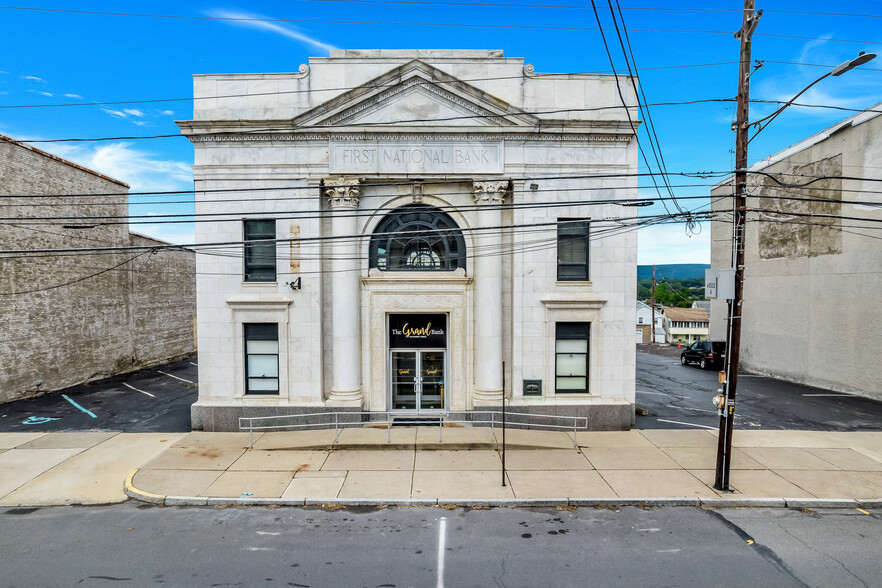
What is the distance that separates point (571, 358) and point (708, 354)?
1625cm

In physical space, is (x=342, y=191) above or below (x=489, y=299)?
above

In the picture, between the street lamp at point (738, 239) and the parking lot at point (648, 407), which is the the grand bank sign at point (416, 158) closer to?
the street lamp at point (738, 239)

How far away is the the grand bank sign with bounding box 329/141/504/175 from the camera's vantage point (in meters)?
13.6

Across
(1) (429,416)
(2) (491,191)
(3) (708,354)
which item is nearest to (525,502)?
(1) (429,416)

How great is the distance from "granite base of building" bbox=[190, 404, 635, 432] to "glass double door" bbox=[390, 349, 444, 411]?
→ 4.01 ft

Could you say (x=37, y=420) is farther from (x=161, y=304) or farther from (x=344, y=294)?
(x=161, y=304)

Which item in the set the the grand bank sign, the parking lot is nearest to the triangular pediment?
the the grand bank sign

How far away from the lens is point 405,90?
13531mm

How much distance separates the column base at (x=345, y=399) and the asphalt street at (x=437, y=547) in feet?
15.3

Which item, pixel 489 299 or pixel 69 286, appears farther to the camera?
pixel 69 286

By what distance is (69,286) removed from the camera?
20.3 m

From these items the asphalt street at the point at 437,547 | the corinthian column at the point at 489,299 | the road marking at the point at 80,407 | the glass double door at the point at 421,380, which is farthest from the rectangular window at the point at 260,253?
the road marking at the point at 80,407

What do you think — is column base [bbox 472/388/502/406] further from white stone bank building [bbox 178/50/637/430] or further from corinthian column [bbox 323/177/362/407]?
corinthian column [bbox 323/177/362/407]

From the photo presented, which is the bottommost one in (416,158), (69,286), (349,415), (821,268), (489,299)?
(349,415)
